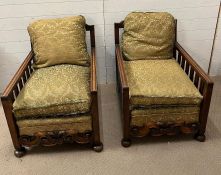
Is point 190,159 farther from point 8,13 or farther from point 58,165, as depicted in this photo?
point 8,13

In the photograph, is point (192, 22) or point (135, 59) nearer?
point (135, 59)

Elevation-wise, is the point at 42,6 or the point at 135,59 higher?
the point at 42,6

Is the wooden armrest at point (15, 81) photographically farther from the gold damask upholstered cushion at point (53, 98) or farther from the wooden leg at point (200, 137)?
the wooden leg at point (200, 137)

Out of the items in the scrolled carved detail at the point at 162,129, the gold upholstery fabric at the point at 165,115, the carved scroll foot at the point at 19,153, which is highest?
the gold upholstery fabric at the point at 165,115

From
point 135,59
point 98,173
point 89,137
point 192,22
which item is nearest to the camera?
point 98,173

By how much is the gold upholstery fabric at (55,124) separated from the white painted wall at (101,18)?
98cm

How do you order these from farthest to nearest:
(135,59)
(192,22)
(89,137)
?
1. (192,22)
2. (135,59)
3. (89,137)

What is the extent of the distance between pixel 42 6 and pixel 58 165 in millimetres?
1356

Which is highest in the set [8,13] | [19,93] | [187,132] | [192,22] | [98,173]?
[8,13]

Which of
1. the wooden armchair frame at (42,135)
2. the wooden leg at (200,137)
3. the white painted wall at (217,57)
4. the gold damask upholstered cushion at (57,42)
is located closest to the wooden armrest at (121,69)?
the wooden armchair frame at (42,135)

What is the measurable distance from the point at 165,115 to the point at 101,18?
110cm

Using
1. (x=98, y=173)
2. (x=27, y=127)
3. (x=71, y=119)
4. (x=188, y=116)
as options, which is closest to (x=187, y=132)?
(x=188, y=116)

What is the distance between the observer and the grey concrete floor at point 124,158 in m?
1.70

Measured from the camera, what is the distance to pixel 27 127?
5.62ft
